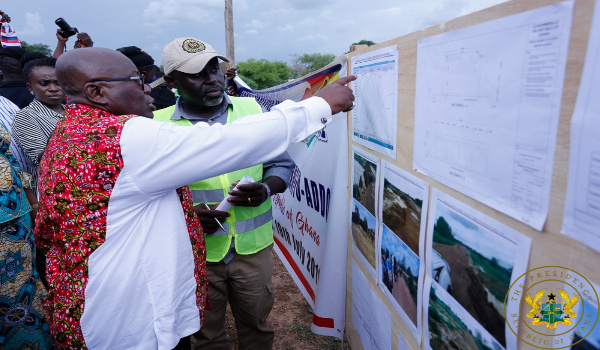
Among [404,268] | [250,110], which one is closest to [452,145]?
[404,268]

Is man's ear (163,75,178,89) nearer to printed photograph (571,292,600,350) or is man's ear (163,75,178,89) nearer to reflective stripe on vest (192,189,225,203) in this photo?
reflective stripe on vest (192,189,225,203)

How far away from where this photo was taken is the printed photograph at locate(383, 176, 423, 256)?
1321 mm

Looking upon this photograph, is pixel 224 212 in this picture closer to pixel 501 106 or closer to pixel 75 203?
pixel 75 203

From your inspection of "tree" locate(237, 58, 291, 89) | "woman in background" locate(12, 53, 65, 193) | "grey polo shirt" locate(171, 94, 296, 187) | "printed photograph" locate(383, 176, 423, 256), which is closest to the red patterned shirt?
"grey polo shirt" locate(171, 94, 296, 187)

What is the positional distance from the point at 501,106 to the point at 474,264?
1.44 ft

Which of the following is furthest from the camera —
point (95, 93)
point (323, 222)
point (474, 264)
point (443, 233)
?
point (323, 222)

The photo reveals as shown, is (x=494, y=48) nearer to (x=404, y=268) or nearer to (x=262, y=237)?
(x=404, y=268)

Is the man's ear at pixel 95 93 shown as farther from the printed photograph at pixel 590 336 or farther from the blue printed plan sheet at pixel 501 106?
the printed photograph at pixel 590 336

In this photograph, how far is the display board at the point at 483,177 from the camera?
0.75 metres

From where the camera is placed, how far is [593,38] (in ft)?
2.17

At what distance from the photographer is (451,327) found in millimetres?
1182

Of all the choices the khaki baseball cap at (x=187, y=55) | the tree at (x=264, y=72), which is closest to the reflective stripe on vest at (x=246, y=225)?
the khaki baseball cap at (x=187, y=55)

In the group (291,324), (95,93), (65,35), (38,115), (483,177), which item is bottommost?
(291,324)
